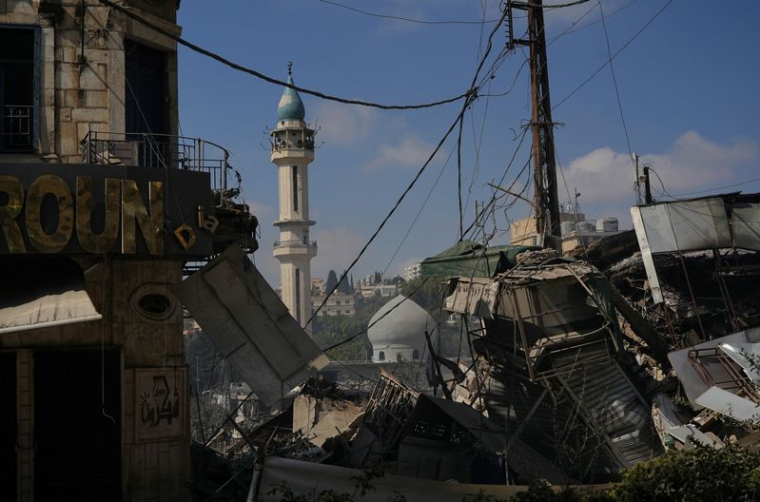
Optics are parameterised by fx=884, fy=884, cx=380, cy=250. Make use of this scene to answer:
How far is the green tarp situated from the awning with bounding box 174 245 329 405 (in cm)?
639

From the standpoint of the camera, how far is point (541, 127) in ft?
78.0

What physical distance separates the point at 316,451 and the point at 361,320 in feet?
480

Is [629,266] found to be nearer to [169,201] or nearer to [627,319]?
[627,319]

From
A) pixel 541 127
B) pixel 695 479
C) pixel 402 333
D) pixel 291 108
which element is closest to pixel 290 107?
pixel 291 108

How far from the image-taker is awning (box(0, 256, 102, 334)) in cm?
1004

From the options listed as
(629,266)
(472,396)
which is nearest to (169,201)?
(472,396)

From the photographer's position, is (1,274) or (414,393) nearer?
(1,274)

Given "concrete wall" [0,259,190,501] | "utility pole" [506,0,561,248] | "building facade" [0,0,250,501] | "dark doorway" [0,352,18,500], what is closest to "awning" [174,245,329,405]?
"building facade" [0,0,250,501]

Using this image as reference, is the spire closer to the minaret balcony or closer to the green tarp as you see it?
the minaret balcony

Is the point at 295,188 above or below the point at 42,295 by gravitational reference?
Answer: above

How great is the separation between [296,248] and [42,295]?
60773mm

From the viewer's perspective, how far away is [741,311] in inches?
780

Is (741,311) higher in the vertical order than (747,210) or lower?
lower

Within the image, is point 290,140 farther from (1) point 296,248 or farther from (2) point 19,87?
(2) point 19,87
